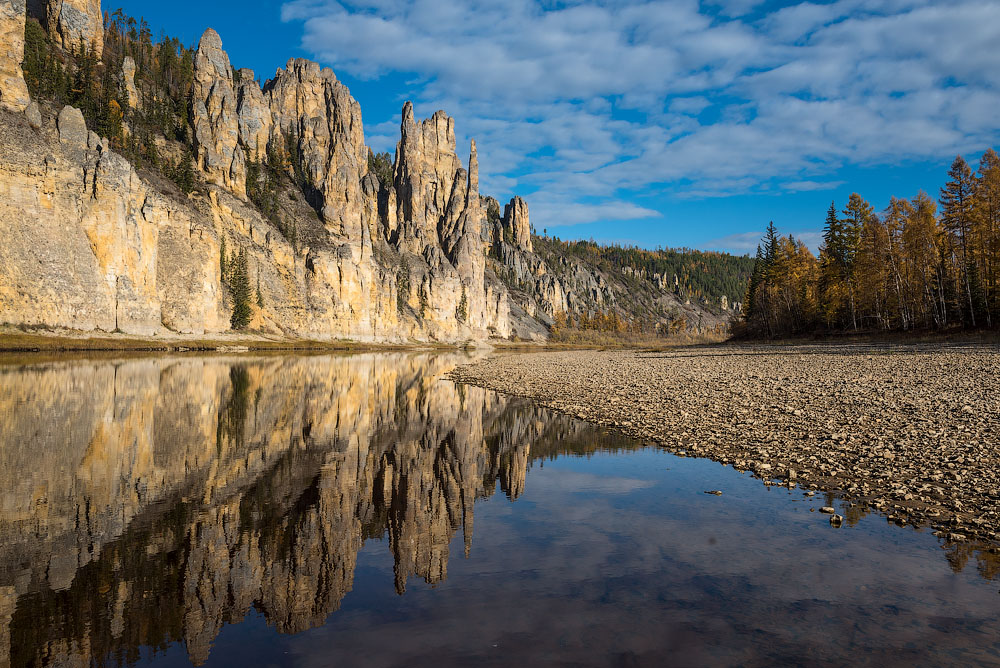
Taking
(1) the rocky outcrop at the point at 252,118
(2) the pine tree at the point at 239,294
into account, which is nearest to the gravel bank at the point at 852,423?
(2) the pine tree at the point at 239,294

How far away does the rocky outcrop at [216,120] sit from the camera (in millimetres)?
111250

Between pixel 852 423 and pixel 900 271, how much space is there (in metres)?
53.3

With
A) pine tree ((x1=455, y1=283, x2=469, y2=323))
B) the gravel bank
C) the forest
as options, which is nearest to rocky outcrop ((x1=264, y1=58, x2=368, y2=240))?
pine tree ((x1=455, y1=283, x2=469, y2=323))

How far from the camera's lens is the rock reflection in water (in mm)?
7172

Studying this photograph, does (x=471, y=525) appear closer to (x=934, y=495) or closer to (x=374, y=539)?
(x=374, y=539)

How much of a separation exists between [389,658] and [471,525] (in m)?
4.97

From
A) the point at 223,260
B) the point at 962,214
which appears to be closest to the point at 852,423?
the point at 962,214

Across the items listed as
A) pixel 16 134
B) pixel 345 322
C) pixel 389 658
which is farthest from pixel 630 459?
pixel 345 322

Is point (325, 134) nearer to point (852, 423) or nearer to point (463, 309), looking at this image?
point (463, 309)

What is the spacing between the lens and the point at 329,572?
8.70m

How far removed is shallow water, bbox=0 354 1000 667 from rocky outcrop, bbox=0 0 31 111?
85.1 metres

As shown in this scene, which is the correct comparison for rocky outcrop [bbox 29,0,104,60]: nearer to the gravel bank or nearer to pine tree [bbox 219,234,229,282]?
pine tree [bbox 219,234,229,282]

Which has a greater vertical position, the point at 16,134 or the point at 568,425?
the point at 16,134

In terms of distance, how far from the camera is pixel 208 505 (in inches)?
449
